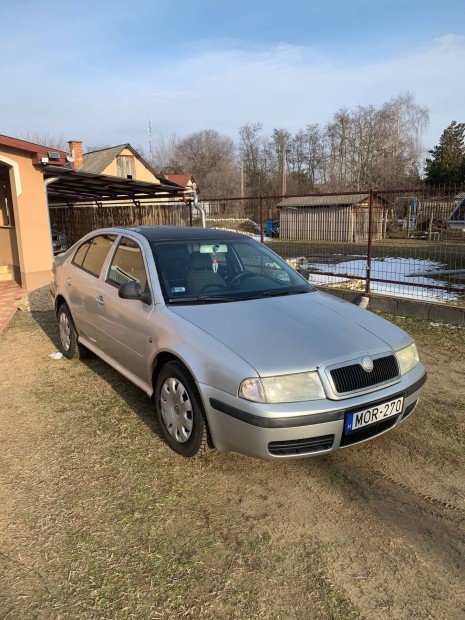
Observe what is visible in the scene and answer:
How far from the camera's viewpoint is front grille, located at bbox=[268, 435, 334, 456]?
275 centimetres

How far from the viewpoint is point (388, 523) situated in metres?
2.67

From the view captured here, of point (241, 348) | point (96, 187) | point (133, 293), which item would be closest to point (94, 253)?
point (133, 293)

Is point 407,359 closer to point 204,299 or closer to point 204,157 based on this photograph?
point 204,299

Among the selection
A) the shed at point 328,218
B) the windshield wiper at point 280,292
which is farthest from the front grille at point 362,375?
the shed at point 328,218

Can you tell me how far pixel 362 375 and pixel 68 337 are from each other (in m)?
3.85

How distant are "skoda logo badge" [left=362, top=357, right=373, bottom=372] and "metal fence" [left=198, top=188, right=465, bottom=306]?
601cm

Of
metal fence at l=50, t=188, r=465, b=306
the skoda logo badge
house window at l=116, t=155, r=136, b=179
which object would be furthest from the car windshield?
house window at l=116, t=155, r=136, b=179

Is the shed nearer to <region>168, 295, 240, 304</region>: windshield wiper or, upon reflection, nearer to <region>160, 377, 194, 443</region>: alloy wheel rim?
<region>168, 295, 240, 304</region>: windshield wiper

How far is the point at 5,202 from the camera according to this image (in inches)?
468

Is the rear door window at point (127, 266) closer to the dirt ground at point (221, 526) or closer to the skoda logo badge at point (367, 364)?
the dirt ground at point (221, 526)

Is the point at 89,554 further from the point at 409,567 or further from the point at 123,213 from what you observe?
the point at 123,213

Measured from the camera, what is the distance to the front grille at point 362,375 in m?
2.81

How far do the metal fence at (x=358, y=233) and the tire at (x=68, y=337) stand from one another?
14.4 feet

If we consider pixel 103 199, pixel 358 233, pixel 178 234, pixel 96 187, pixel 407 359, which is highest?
pixel 96 187
